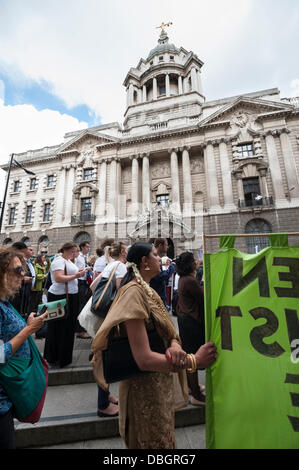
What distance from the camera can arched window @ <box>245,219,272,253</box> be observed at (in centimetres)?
1702

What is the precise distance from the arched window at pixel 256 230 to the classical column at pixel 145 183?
9.40 m

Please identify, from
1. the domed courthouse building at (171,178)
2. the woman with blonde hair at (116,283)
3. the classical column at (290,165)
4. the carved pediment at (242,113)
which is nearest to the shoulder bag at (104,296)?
the woman with blonde hair at (116,283)

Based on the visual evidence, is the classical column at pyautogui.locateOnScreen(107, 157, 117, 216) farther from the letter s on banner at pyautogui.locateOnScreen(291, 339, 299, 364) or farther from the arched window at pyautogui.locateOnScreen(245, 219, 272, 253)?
the letter s on banner at pyautogui.locateOnScreen(291, 339, 299, 364)

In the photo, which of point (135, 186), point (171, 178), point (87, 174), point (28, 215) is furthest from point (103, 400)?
A: point (28, 215)

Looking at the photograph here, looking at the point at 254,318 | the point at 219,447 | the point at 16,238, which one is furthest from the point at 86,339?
the point at 16,238

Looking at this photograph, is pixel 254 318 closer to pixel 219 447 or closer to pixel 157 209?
pixel 219 447

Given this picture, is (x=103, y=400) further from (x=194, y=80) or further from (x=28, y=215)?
(x=194, y=80)

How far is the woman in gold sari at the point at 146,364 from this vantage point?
1.35m

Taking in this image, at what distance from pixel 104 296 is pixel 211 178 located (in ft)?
61.2

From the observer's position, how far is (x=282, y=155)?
17969 mm

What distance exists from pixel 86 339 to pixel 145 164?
19074mm

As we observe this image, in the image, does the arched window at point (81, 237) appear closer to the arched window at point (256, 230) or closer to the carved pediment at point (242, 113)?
the arched window at point (256, 230)

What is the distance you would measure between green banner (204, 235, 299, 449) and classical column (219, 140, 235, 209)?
17425 mm
